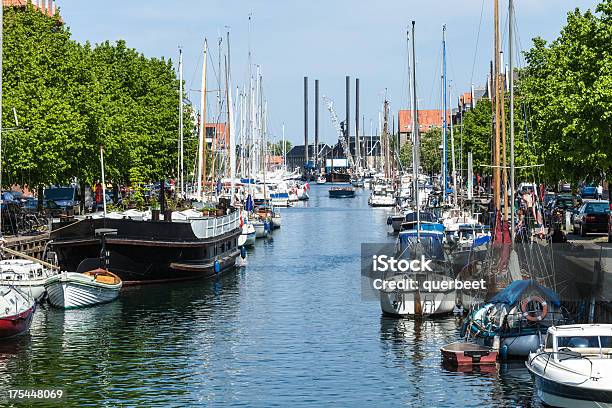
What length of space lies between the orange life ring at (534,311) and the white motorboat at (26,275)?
19630mm

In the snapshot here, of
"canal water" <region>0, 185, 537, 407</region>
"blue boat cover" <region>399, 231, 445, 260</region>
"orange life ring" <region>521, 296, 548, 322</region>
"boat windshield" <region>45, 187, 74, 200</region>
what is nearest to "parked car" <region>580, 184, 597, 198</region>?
"boat windshield" <region>45, 187, 74, 200</region>

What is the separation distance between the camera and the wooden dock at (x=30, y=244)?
59688 mm

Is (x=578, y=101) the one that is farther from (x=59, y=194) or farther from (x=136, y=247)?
(x=59, y=194)

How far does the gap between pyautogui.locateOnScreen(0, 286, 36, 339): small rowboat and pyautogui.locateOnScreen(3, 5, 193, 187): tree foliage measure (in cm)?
1928

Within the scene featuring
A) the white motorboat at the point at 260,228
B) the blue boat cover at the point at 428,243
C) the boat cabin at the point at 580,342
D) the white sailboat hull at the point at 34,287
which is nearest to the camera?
the boat cabin at the point at 580,342

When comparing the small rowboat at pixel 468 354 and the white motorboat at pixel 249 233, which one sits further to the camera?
the white motorboat at pixel 249 233

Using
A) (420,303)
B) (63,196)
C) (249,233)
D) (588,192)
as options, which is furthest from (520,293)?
(588,192)

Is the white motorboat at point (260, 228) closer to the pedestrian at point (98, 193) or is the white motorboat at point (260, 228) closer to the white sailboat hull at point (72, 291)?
the pedestrian at point (98, 193)

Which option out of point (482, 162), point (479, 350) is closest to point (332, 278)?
point (479, 350)

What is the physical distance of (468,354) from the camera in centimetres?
3944

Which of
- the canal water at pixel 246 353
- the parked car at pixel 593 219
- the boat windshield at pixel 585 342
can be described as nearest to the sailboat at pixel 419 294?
the canal water at pixel 246 353

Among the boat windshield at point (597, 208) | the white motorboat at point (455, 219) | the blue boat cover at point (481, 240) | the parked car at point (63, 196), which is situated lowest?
the blue boat cover at point (481, 240)

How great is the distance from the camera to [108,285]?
5419cm

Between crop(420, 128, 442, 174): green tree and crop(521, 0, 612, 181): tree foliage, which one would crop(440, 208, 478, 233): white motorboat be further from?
crop(420, 128, 442, 174): green tree
